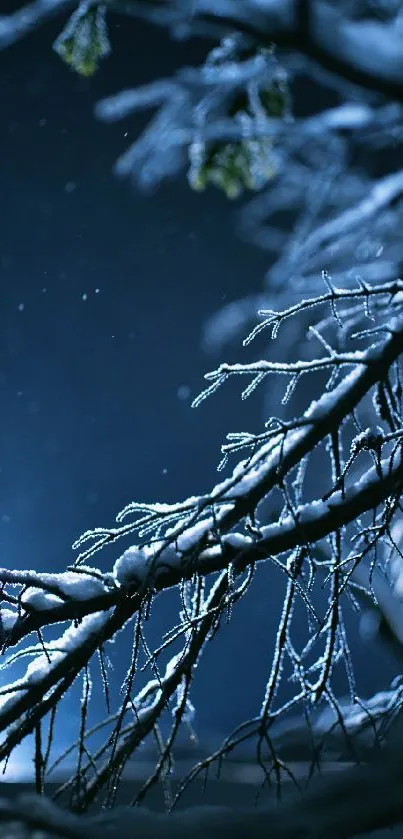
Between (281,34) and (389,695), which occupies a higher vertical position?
(281,34)

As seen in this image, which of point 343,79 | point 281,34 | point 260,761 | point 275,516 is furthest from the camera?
point 275,516

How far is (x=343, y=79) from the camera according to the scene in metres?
1.43

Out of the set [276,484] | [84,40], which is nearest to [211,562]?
[276,484]

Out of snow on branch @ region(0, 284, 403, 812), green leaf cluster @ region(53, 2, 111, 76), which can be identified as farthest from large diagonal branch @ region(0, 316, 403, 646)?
A: green leaf cluster @ region(53, 2, 111, 76)

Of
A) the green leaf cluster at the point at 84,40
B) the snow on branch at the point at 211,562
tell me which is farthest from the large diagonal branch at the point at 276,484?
the green leaf cluster at the point at 84,40

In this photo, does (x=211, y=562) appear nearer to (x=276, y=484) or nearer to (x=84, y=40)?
(x=276, y=484)

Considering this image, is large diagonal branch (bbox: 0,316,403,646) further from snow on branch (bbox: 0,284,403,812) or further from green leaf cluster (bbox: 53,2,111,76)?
green leaf cluster (bbox: 53,2,111,76)

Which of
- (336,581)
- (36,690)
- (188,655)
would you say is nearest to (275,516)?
(336,581)

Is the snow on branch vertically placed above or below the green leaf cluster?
below

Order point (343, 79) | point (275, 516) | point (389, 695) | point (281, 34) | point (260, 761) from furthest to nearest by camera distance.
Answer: point (389, 695) < point (275, 516) < point (260, 761) < point (343, 79) < point (281, 34)

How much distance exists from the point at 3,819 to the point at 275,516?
277 cm

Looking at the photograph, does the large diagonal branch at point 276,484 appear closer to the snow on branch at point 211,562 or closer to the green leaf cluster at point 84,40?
the snow on branch at point 211,562

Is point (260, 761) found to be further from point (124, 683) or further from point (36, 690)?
point (36, 690)

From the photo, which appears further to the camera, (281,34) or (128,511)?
(128,511)
